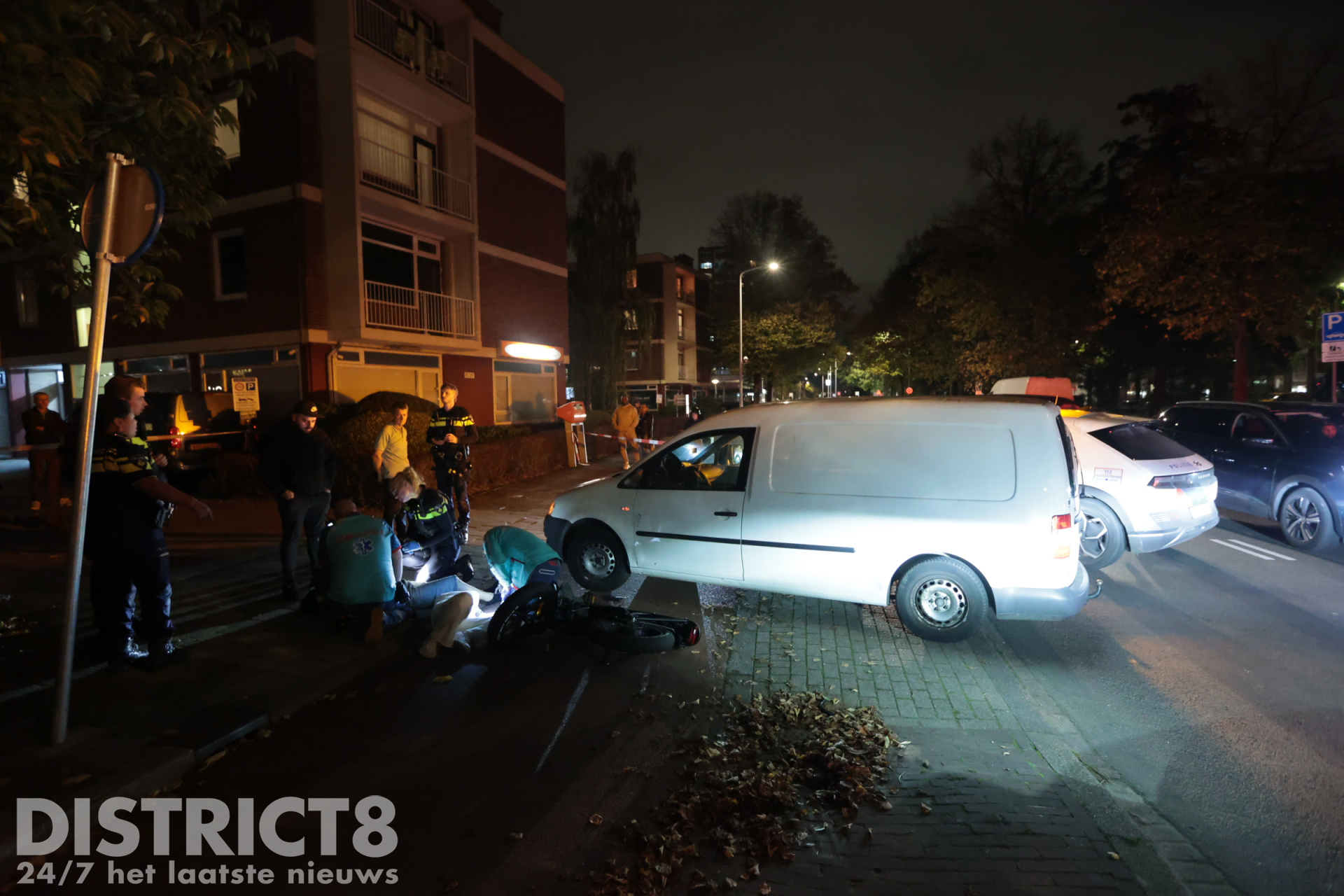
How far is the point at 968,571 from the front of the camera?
5.24m

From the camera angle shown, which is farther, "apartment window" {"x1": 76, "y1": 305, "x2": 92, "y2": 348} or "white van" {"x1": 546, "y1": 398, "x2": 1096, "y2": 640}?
"apartment window" {"x1": 76, "y1": 305, "x2": 92, "y2": 348}

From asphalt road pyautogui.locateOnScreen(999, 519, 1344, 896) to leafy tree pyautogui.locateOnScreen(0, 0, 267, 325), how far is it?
7.17 m

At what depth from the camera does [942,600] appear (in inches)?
210

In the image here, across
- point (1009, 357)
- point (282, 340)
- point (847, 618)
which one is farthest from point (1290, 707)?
point (1009, 357)

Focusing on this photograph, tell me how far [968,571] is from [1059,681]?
91 cm

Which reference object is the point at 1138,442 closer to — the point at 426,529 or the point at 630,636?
the point at 630,636

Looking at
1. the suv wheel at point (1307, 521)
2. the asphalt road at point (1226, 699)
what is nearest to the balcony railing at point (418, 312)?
the asphalt road at point (1226, 699)

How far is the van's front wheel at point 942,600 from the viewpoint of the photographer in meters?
5.23

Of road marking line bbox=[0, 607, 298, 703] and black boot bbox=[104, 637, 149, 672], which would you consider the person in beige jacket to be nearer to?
road marking line bbox=[0, 607, 298, 703]

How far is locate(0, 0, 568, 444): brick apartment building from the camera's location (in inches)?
583

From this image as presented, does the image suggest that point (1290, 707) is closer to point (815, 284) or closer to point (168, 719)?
point (168, 719)

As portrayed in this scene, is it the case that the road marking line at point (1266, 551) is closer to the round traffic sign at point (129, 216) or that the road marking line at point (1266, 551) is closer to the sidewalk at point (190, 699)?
the sidewalk at point (190, 699)

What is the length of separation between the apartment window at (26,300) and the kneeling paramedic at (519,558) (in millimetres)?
23588

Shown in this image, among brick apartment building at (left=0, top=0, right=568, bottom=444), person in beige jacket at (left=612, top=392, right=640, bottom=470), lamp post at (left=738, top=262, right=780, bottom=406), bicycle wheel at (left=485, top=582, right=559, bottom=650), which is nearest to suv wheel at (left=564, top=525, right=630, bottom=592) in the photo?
bicycle wheel at (left=485, top=582, right=559, bottom=650)
